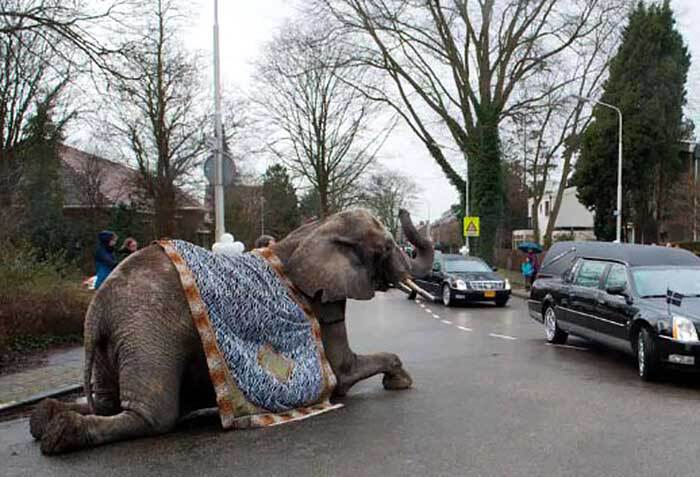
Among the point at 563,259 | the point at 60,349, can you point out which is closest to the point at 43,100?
the point at 60,349

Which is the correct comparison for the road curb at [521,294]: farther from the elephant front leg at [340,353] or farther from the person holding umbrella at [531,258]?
the elephant front leg at [340,353]

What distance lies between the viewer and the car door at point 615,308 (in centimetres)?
915

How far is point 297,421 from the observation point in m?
6.31

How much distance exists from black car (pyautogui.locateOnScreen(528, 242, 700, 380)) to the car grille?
7427 mm

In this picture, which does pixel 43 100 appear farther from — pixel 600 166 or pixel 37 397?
pixel 600 166

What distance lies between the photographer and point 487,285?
20.4 meters

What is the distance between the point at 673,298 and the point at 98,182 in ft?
106

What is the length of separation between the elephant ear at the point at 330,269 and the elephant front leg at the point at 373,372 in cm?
77

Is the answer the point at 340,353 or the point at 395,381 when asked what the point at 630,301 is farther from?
the point at 340,353

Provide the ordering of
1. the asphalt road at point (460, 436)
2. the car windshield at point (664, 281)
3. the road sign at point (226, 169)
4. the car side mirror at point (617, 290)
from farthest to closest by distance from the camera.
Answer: the road sign at point (226, 169) < the car side mirror at point (617, 290) < the car windshield at point (664, 281) < the asphalt road at point (460, 436)

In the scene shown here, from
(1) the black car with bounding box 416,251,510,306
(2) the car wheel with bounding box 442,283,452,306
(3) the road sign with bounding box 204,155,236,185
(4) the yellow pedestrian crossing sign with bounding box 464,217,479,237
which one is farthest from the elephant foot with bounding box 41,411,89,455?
(4) the yellow pedestrian crossing sign with bounding box 464,217,479,237

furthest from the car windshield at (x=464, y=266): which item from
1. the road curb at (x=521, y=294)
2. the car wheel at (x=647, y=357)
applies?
the car wheel at (x=647, y=357)

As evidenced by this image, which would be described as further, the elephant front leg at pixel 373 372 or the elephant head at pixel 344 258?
the elephant front leg at pixel 373 372

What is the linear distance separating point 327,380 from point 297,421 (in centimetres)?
61
